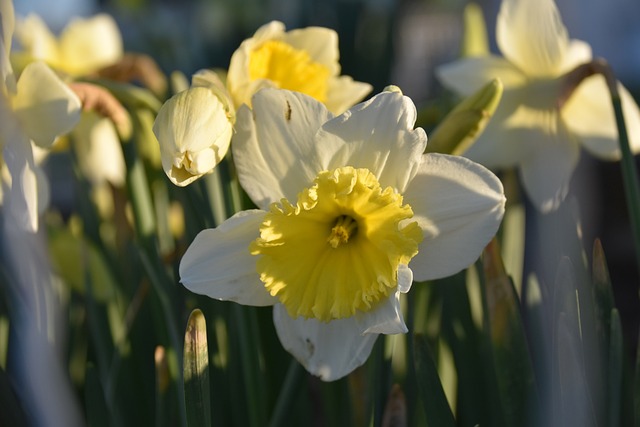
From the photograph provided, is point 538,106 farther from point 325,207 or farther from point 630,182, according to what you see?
point 325,207

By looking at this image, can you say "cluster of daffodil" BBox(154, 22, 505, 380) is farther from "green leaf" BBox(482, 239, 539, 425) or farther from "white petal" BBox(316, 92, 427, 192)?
"green leaf" BBox(482, 239, 539, 425)

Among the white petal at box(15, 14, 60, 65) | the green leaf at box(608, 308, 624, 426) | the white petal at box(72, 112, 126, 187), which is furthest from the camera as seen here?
the white petal at box(15, 14, 60, 65)

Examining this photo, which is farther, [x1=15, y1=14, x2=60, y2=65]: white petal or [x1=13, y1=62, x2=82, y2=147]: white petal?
[x1=15, y1=14, x2=60, y2=65]: white petal

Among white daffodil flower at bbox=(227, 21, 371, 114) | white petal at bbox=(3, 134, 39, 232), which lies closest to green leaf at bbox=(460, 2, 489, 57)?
white daffodil flower at bbox=(227, 21, 371, 114)

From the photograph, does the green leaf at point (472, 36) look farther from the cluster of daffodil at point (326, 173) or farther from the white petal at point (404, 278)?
the white petal at point (404, 278)

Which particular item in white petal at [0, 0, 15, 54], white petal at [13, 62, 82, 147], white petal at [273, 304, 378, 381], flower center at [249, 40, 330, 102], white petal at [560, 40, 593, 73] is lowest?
white petal at [273, 304, 378, 381]

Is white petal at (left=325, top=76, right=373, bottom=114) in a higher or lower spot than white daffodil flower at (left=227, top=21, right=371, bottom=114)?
lower

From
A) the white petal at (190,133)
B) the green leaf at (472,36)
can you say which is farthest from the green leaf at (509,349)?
the green leaf at (472,36)
